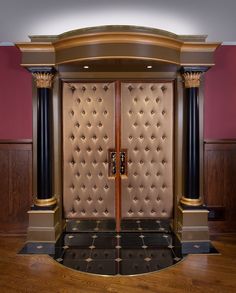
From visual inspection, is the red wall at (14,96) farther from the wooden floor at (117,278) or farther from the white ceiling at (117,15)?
the wooden floor at (117,278)

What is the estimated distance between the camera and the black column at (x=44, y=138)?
359 centimetres

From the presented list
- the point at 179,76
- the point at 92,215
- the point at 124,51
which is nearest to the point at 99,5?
the point at 124,51

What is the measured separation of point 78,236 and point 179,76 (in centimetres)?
241

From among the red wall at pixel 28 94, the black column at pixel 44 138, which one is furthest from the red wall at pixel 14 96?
the black column at pixel 44 138

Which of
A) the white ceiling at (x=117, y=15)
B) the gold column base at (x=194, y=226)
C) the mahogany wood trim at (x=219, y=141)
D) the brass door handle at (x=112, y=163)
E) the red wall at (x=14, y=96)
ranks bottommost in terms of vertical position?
the gold column base at (x=194, y=226)

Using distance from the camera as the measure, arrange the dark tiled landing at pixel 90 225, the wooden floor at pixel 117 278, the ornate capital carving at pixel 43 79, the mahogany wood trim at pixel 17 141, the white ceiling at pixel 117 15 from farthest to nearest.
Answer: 1. the dark tiled landing at pixel 90 225
2. the mahogany wood trim at pixel 17 141
3. the ornate capital carving at pixel 43 79
4. the white ceiling at pixel 117 15
5. the wooden floor at pixel 117 278

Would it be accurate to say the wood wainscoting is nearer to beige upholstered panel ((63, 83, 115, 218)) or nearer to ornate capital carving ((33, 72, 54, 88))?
beige upholstered panel ((63, 83, 115, 218))

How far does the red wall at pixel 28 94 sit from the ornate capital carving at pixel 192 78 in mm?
378

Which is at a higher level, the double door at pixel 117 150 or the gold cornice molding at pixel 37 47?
the gold cornice molding at pixel 37 47

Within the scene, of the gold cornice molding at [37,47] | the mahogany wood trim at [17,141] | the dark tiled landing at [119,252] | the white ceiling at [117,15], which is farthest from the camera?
the mahogany wood trim at [17,141]

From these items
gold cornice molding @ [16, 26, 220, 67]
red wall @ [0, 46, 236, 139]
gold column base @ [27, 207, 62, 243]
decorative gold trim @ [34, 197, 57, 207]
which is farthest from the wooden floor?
gold cornice molding @ [16, 26, 220, 67]

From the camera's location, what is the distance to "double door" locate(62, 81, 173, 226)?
391cm

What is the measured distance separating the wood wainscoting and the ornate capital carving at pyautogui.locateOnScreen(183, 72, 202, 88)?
2114 millimetres

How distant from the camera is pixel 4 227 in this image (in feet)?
13.1
